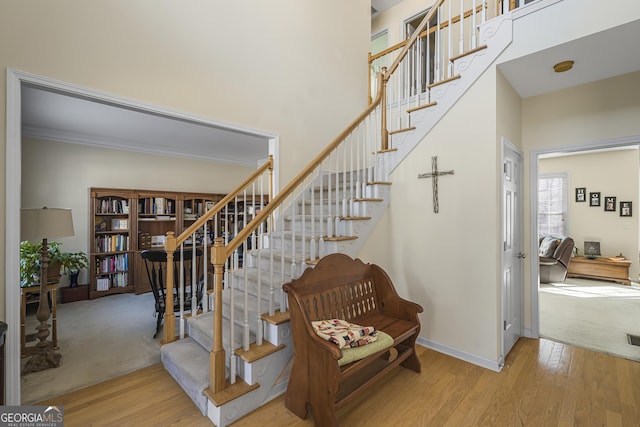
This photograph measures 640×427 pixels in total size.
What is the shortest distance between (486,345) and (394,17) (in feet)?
19.1

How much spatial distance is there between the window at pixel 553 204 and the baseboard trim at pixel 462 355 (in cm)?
523

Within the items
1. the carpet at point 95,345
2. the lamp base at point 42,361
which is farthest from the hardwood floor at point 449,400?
the lamp base at point 42,361

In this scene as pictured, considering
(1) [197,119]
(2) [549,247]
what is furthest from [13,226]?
(2) [549,247]

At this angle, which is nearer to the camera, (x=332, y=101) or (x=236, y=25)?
(x=236, y=25)

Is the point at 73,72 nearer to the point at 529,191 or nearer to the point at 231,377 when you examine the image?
the point at 231,377

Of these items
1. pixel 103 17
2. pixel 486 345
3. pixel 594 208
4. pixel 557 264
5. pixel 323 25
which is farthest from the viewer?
pixel 594 208

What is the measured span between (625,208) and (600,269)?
4.41 ft

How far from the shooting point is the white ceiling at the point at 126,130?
3496 millimetres

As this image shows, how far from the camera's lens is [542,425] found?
1905mm

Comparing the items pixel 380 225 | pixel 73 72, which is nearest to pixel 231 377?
pixel 380 225

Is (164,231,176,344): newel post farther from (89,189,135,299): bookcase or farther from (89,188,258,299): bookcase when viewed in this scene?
(89,189,135,299): bookcase

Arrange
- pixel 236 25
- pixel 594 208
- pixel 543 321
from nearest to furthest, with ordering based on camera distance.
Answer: pixel 236 25 < pixel 543 321 < pixel 594 208

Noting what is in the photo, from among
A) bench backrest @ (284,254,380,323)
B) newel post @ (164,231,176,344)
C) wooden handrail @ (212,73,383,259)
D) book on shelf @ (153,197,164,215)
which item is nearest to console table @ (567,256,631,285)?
bench backrest @ (284,254,380,323)

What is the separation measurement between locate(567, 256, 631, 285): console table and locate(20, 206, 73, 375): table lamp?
829 centimetres
